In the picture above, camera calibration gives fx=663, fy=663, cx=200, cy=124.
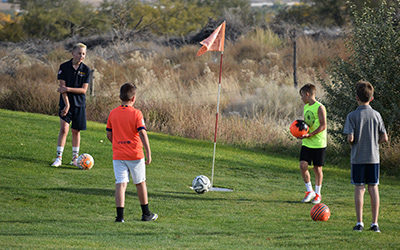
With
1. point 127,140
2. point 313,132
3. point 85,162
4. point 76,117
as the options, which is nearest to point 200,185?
point 313,132

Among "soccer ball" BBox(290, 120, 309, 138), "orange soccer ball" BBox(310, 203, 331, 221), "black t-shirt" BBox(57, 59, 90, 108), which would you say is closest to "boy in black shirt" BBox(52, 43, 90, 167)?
"black t-shirt" BBox(57, 59, 90, 108)

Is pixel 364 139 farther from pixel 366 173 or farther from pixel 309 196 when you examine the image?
pixel 309 196

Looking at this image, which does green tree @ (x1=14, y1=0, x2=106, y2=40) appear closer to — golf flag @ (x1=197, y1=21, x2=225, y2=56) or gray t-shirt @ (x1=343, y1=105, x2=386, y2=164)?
golf flag @ (x1=197, y1=21, x2=225, y2=56)

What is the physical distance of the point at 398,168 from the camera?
Answer: 1466cm

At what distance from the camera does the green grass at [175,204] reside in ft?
24.1

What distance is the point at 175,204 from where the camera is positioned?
9711 mm

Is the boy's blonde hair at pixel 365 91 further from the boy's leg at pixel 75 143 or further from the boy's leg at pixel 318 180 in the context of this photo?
the boy's leg at pixel 75 143

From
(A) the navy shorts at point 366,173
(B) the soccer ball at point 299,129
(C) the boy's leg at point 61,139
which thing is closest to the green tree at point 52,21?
(C) the boy's leg at point 61,139

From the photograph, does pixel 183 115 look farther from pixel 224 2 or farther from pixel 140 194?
pixel 224 2

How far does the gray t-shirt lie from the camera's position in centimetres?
777

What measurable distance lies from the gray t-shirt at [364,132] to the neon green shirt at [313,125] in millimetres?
2010

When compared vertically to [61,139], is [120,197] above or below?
below

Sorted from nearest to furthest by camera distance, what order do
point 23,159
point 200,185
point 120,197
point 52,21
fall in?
point 120,197, point 200,185, point 23,159, point 52,21

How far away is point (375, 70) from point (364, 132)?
839cm
